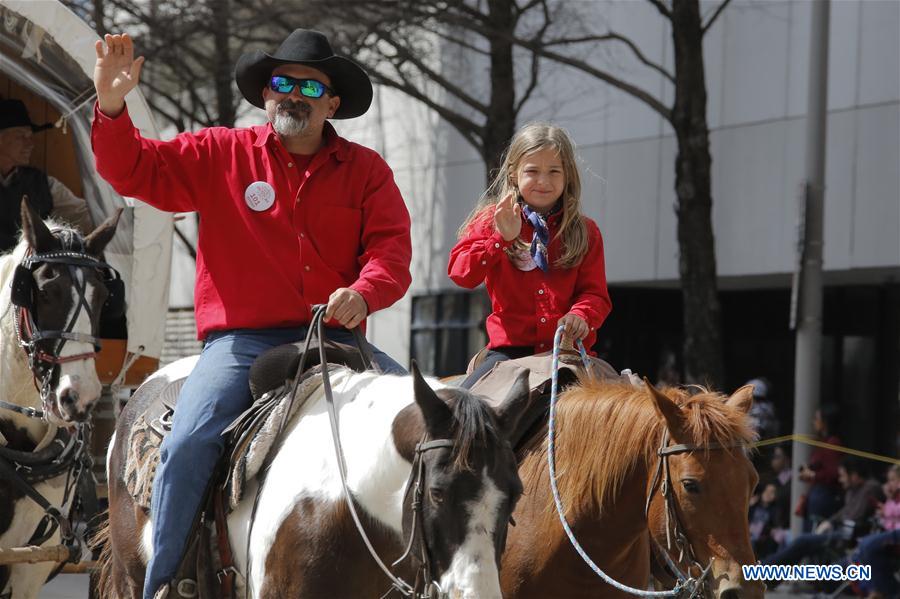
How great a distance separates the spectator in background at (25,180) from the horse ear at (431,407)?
433cm

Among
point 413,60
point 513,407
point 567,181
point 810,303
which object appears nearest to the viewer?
point 513,407

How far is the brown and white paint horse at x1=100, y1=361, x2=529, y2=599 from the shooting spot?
3.53 m

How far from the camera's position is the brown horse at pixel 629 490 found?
4523 millimetres

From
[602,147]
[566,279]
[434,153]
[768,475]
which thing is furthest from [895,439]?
[566,279]

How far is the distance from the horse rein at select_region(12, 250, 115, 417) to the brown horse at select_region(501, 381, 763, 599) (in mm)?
1954

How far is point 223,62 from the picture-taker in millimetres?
16531

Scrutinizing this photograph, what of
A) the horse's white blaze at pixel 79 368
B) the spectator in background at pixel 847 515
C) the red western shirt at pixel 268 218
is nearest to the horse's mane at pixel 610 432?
the red western shirt at pixel 268 218

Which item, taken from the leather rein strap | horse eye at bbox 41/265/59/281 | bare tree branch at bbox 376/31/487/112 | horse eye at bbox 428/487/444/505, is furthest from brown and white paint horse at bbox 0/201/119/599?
bare tree branch at bbox 376/31/487/112

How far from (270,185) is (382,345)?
17.6 metres

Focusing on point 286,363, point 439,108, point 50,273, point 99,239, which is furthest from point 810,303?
point 286,363

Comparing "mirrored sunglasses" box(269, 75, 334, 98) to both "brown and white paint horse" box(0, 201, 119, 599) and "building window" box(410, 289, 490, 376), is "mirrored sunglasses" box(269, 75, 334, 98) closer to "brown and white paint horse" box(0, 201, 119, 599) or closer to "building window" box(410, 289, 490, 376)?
"brown and white paint horse" box(0, 201, 119, 599)

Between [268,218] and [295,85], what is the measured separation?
19.7 inches

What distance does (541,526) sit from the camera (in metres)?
4.99

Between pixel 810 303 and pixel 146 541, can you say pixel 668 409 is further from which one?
pixel 810 303
